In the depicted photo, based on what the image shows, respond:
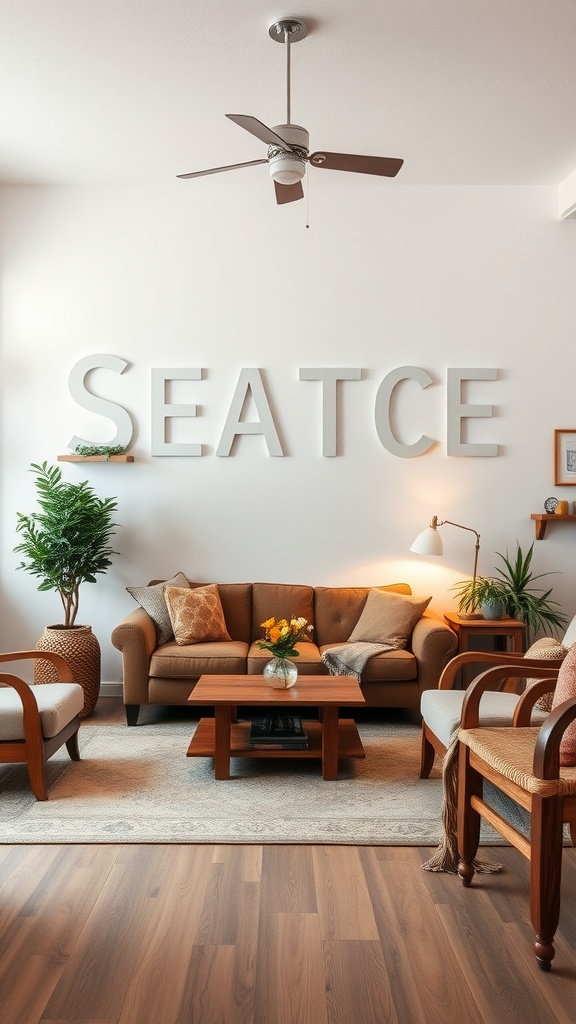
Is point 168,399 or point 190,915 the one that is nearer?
point 190,915

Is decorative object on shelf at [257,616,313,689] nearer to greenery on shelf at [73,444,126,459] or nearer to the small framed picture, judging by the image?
greenery on shelf at [73,444,126,459]

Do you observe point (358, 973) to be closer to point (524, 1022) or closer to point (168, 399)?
point (524, 1022)

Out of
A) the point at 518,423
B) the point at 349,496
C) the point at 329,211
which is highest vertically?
the point at 329,211

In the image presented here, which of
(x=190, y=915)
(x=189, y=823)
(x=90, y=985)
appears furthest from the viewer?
(x=189, y=823)

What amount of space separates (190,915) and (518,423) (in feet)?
13.3

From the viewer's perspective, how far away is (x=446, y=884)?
2.81m

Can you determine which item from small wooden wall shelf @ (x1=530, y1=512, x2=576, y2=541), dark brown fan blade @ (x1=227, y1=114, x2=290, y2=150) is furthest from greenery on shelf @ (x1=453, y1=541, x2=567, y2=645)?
dark brown fan blade @ (x1=227, y1=114, x2=290, y2=150)

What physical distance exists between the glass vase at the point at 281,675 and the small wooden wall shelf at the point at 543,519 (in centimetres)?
235

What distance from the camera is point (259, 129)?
126 inches

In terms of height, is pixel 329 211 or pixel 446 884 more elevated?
pixel 329 211

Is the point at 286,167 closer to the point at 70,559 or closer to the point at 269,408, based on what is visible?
the point at 269,408

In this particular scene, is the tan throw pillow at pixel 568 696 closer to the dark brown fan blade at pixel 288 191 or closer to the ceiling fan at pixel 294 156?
the ceiling fan at pixel 294 156

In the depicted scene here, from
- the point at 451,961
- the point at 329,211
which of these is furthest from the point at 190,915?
the point at 329,211

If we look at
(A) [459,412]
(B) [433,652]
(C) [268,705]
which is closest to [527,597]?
(B) [433,652]
